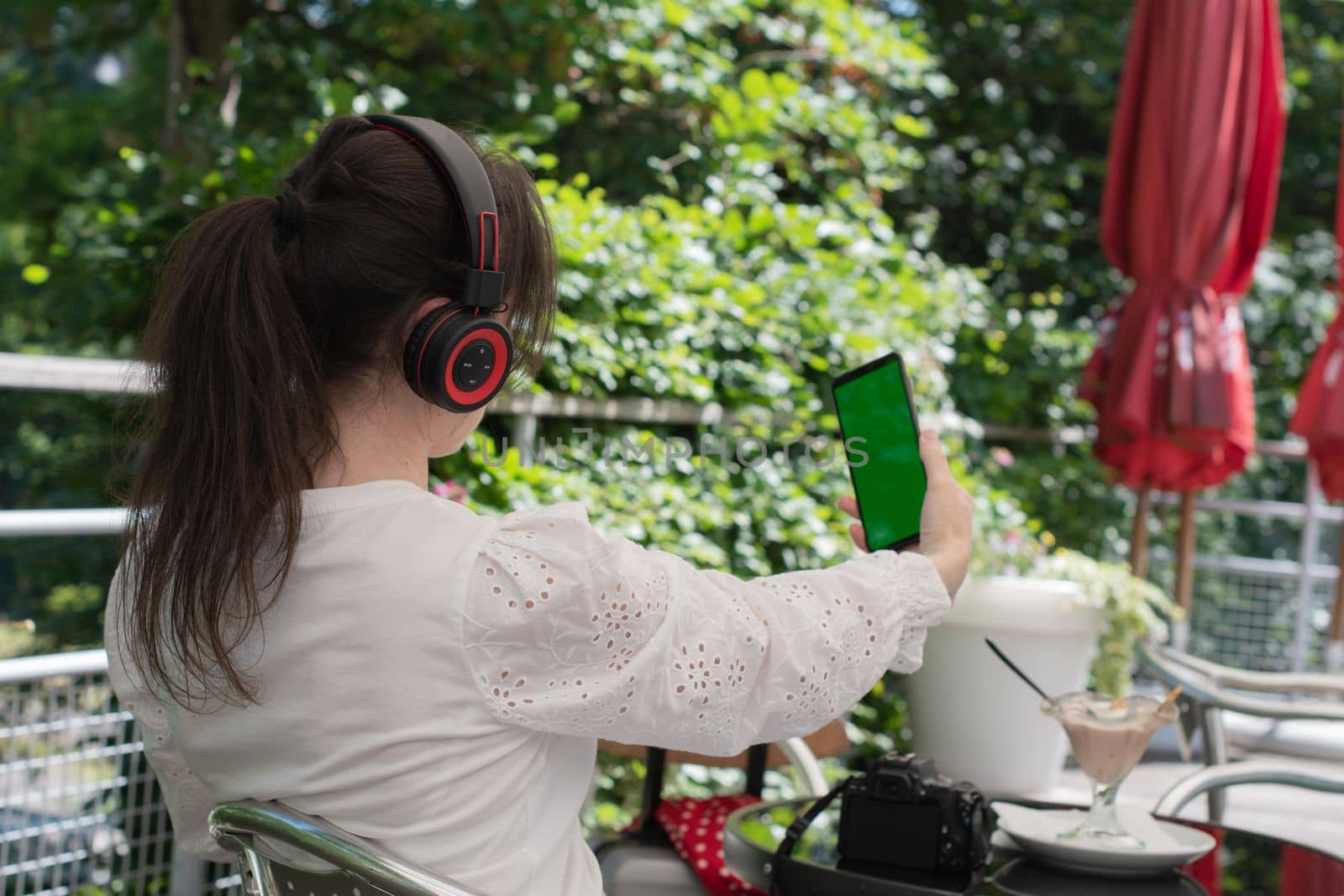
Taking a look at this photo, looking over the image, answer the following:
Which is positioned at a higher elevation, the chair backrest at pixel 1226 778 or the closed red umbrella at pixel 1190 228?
the closed red umbrella at pixel 1190 228

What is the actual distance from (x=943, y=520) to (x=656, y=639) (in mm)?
405

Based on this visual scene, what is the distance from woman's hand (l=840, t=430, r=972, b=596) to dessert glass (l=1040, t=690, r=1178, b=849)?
0.31m

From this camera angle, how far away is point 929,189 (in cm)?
696

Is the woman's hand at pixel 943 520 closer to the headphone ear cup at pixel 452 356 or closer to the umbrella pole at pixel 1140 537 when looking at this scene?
the headphone ear cup at pixel 452 356

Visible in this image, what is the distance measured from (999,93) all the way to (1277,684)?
5.24m

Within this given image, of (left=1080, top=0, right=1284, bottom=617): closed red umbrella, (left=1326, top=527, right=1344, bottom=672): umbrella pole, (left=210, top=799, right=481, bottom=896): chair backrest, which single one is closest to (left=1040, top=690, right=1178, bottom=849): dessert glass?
(left=210, top=799, right=481, bottom=896): chair backrest

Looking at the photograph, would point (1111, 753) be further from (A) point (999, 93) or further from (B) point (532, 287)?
(A) point (999, 93)

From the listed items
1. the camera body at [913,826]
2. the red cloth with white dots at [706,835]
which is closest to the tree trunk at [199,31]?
the red cloth with white dots at [706,835]

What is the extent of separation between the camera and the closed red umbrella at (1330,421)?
13.3 ft

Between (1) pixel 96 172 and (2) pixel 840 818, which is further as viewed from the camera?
(1) pixel 96 172

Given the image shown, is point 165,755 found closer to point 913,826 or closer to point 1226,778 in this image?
point 913,826

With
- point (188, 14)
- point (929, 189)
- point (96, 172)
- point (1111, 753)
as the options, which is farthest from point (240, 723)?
point (96, 172)

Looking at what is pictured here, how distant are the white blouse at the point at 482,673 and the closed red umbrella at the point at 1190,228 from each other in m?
3.52

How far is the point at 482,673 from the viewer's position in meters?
1.04
